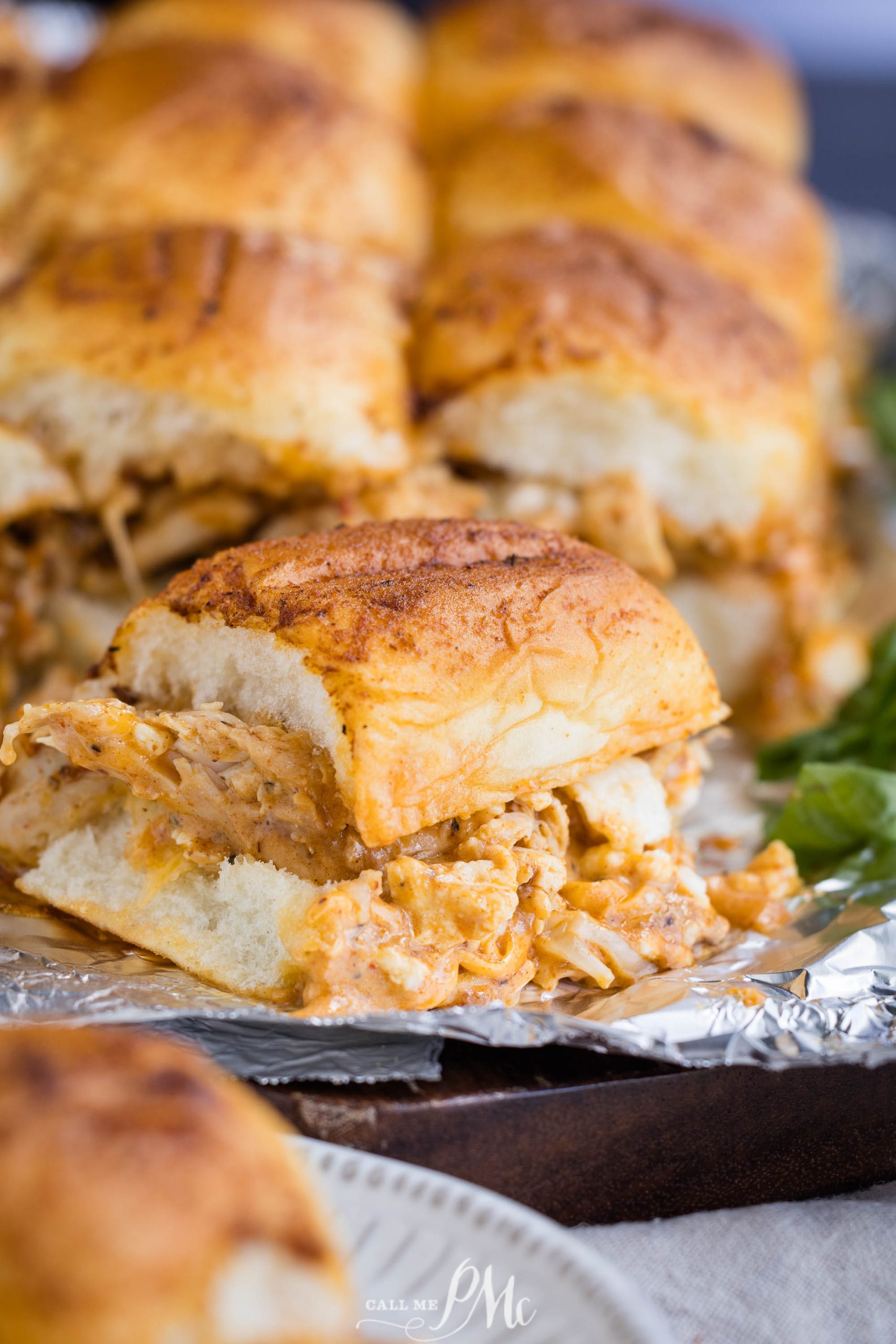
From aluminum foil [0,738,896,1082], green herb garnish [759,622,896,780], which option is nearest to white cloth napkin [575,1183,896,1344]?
aluminum foil [0,738,896,1082]

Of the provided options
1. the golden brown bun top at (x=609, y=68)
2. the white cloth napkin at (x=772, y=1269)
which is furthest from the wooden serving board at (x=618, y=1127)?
the golden brown bun top at (x=609, y=68)

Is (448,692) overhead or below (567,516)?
overhead

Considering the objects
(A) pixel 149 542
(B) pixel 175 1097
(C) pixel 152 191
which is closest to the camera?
(B) pixel 175 1097

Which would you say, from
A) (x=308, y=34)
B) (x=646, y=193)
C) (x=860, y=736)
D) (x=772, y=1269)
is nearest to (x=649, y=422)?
(x=860, y=736)

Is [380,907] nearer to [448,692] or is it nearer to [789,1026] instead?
[448,692]

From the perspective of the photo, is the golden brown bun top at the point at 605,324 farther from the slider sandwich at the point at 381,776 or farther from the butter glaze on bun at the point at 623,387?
the slider sandwich at the point at 381,776

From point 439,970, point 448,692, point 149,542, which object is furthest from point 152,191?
point 439,970

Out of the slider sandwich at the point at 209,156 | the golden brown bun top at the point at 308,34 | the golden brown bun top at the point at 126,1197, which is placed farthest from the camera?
the golden brown bun top at the point at 308,34
